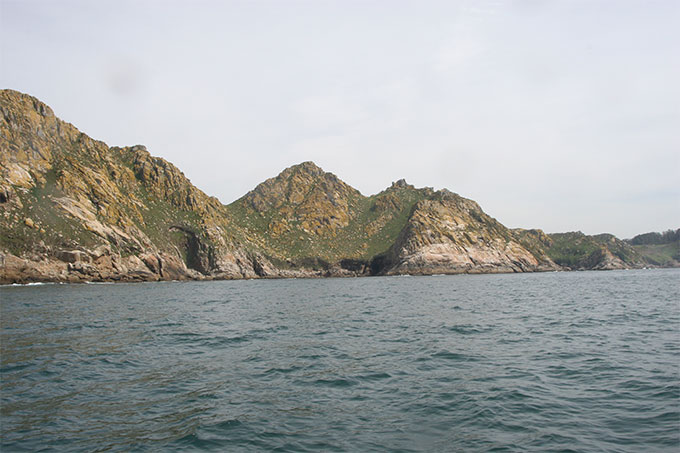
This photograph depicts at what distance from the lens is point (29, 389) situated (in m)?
13.7

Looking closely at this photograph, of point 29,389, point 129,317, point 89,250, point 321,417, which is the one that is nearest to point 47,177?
point 89,250

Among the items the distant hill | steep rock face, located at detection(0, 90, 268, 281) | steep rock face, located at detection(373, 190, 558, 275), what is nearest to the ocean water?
steep rock face, located at detection(0, 90, 268, 281)

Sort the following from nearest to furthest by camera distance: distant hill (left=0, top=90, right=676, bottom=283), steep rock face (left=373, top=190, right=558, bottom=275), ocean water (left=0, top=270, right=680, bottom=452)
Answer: ocean water (left=0, top=270, right=680, bottom=452)
distant hill (left=0, top=90, right=676, bottom=283)
steep rock face (left=373, top=190, right=558, bottom=275)

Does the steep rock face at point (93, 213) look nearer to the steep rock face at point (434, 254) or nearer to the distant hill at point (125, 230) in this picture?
the distant hill at point (125, 230)

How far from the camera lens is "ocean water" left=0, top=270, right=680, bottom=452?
991 cm

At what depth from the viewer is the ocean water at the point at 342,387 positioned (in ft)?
32.5

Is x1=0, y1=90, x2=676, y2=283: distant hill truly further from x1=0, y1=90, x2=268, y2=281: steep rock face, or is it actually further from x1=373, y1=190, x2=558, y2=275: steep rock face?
x1=373, y1=190, x2=558, y2=275: steep rock face

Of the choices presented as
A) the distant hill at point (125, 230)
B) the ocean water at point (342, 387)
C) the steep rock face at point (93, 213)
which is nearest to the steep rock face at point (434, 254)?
the distant hill at point (125, 230)

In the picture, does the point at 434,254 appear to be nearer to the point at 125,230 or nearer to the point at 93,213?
the point at 125,230

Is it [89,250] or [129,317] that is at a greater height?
[89,250]

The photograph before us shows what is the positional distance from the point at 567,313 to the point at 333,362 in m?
27.9

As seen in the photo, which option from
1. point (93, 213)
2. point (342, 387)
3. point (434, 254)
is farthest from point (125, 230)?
point (434, 254)

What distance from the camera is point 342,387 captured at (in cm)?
1435

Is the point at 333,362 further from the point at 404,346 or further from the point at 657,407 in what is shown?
the point at 657,407
